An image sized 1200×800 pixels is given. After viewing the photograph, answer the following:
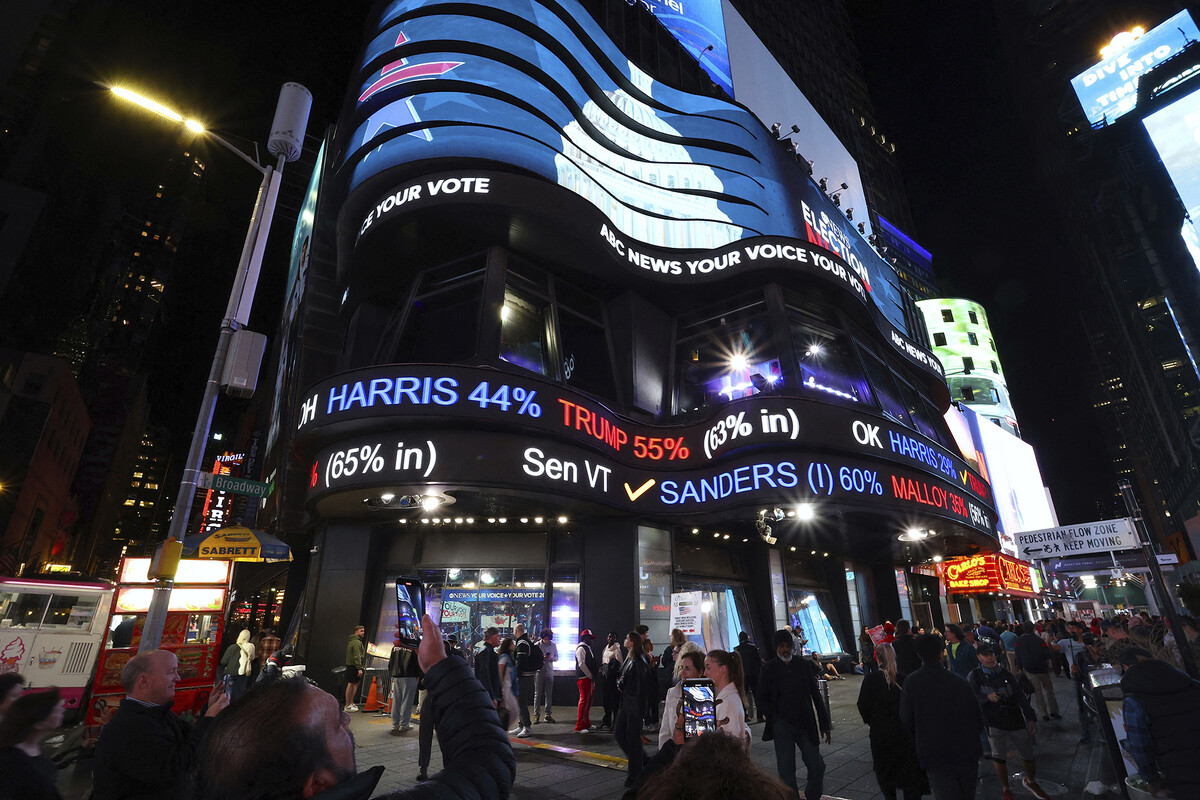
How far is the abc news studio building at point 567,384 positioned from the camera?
1437cm

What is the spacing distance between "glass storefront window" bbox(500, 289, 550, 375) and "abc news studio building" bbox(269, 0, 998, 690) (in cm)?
8

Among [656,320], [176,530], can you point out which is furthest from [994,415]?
[176,530]

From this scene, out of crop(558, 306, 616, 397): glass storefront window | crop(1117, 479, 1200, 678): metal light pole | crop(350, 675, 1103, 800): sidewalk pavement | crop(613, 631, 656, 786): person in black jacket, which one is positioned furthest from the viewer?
crop(558, 306, 616, 397): glass storefront window

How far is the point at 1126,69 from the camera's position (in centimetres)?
5244

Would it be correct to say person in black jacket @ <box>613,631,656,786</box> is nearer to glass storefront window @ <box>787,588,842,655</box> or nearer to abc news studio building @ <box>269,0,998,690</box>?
abc news studio building @ <box>269,0,998,690</box>

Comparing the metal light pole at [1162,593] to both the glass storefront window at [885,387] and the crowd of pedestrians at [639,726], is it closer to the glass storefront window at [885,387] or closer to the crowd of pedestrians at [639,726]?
the crowd of pedestrians at [639,726]

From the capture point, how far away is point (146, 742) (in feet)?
11.8

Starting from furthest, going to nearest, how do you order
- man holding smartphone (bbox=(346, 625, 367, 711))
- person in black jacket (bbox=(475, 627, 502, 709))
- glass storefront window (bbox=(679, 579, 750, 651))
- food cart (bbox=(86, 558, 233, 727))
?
glass storefront window (bbox=(679, 579, 750, 651))
man holding smartphone (bbox=(346, 625, 367, 711))
food cart (bbox=(86, 558, 233, 727))
person in black jacket (bbox=(475, 627, 502, 709))

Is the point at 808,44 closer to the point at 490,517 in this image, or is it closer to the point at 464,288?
the point at 464,288

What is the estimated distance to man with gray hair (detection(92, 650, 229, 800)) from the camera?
11.5 feet

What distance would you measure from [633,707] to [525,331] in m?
11.8

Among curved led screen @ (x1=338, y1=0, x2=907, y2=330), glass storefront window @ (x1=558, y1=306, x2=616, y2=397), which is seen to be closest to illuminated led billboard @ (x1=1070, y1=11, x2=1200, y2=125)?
curved led screen @ (x1=338, y1=0, x2=907, y2=330)

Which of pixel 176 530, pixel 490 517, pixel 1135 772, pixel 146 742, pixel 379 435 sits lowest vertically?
pixel 1135 772

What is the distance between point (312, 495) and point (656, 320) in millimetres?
12052
